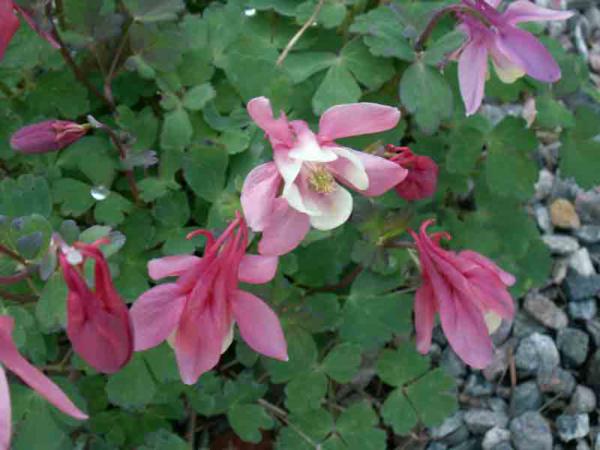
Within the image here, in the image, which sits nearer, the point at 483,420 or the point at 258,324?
the point at 258,324

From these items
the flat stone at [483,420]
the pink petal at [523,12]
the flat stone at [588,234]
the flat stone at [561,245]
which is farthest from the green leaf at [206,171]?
the flat stone at [588,234]

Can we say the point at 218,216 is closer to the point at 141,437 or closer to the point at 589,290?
the point at 141,437

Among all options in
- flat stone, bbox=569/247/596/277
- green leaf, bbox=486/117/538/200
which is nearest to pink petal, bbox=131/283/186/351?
green leaf, bbox=486/117/538/200

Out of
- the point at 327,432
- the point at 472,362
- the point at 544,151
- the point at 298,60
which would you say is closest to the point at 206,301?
the point at 472,362

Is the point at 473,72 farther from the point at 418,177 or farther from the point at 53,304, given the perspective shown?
the point at 53,304

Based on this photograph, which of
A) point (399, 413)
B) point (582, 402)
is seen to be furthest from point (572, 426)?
point (399, 413)

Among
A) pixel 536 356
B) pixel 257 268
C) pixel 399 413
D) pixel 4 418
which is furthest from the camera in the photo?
pixel 536 356

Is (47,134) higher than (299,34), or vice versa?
(47,134)
